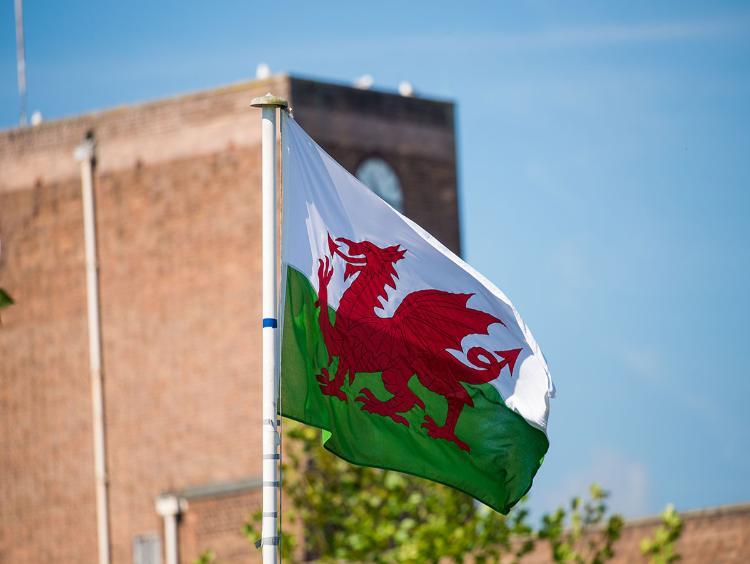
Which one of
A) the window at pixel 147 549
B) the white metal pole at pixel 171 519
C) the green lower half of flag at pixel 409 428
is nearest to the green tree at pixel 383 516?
the white metal pole at pixel 171 519

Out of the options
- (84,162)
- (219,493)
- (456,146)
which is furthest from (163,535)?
(456,146)

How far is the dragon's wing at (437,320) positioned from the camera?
473 inches

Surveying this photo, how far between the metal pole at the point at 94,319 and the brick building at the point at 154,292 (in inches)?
7.6

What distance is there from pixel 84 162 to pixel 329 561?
1507cm

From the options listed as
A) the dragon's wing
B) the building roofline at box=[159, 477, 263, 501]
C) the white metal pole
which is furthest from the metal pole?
the dragon's wing

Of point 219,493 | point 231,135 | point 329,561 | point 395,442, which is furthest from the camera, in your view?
point 231,135

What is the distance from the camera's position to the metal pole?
37875 millimetres

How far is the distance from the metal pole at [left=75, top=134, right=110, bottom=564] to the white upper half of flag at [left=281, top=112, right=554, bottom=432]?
26609 millimetres

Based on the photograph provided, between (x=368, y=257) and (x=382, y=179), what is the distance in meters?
26.8

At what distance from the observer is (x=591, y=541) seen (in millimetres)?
27406

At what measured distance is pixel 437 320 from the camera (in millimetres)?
12039

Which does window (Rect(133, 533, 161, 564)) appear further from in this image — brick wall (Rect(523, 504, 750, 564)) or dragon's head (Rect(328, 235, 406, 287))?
dragon's head (Rect(328, 235, 406, 287))

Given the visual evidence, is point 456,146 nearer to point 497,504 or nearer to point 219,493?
point 219,493

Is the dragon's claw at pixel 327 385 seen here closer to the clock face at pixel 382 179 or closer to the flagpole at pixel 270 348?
the flagpole at pixel 270 348
